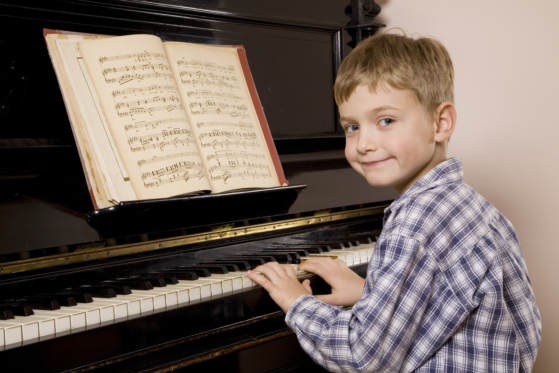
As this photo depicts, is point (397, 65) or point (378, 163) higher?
point (397, 65)

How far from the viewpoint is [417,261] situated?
3.14ft

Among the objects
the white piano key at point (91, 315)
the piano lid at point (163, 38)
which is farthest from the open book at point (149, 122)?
the white piano key at point (91, 315)

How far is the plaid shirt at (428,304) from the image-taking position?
37.3 inches

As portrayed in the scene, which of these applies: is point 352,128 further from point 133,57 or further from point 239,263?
point 133,57

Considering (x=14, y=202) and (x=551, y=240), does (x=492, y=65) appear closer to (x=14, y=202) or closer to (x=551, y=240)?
(x=551, y=240)

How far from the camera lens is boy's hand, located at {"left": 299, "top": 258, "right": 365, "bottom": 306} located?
1353 millimetres

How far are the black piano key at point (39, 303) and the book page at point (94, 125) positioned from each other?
12.1 inches

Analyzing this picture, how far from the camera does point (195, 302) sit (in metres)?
1.18

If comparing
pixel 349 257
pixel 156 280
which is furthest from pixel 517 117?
pixel 156 280

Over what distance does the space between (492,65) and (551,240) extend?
856 mm

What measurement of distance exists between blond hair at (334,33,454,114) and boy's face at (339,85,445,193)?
2cm

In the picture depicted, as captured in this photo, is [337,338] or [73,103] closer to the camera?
[337,338]

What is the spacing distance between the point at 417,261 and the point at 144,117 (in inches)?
33.3

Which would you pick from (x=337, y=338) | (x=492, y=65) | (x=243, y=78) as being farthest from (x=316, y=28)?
(x=337, y=338)
